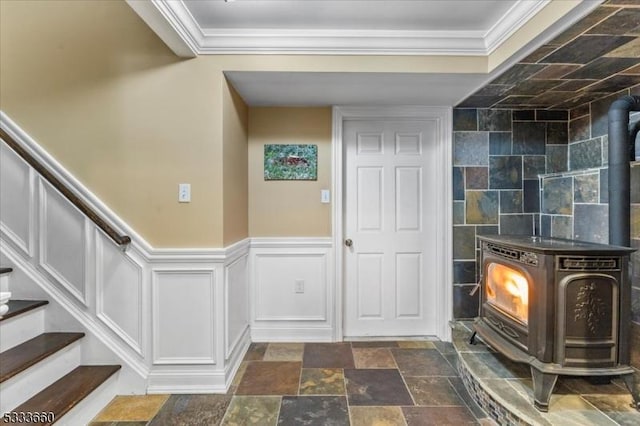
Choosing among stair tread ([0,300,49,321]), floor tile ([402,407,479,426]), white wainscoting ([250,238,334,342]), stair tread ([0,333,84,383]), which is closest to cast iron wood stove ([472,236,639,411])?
floor tile ([402,407,479,426])

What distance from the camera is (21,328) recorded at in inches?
75.6

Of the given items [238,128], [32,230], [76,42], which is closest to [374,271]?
[238,128]

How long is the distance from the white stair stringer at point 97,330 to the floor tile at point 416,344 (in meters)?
1.95

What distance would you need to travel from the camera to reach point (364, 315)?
9.62ft

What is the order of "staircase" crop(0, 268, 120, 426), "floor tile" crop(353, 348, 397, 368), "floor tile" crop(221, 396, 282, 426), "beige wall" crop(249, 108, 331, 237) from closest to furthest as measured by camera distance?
"staircase" crop(0, 268, 120, 426), "floor tile" crop(221, 396, 282, 426), "floor tile" crop(353, 348, 397, 368), "beige wall" crop(249, 108, 331, 237)

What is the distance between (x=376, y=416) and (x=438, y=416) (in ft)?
1.16

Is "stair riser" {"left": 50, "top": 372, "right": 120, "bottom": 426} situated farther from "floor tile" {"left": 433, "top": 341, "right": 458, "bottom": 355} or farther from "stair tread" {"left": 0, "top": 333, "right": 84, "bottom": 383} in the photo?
"floor tile" {"left": 433, "top": 341, "right": 458, "bottom": 355}

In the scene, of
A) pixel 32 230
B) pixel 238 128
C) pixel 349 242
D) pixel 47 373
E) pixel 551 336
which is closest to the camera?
pixel 551 336

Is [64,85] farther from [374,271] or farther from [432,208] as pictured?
[432,208]

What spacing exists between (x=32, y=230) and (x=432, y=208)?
2978mm

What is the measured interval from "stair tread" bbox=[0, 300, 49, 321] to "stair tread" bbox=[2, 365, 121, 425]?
0.46 meters

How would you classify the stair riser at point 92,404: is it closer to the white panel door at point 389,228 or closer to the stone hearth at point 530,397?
the white panel door at point 389,228

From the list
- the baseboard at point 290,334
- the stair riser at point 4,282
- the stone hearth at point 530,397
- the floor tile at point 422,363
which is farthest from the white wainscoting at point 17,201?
the stone hearth at point 530,397

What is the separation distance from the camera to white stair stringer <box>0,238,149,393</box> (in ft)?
6.77
